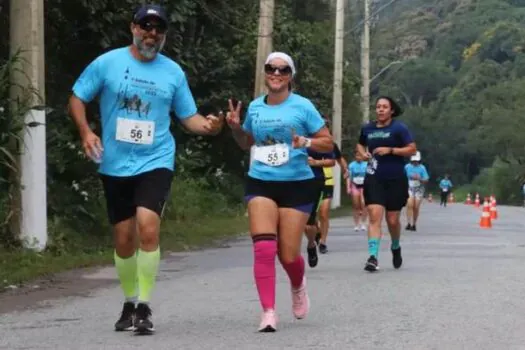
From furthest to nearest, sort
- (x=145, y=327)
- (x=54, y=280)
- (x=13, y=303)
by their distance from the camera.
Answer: (x=54, y=280), (x=13, y=303), (x=145, y=327)

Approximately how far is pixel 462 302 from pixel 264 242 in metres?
2.50

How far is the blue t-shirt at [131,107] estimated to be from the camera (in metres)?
7.86

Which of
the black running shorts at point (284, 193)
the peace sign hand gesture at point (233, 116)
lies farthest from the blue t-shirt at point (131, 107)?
the black running shorts at point (284, 193)

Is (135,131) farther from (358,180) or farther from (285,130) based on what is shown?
(358,180)

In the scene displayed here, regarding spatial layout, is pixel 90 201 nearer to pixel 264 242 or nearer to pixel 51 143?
pixel 51 143

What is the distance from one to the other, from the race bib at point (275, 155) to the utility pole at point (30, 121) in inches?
229

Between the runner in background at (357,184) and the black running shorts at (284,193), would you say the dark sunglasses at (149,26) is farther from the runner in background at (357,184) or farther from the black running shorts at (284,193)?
the runner in background at (357,184)

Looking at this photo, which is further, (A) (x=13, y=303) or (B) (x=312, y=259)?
(B) (x=312, y=259)

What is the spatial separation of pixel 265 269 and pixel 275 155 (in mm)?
824

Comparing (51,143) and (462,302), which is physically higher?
(51,143)

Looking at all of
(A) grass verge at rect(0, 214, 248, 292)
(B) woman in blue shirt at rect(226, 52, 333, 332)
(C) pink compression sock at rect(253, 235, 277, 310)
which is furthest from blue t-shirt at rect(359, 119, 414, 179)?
(C) pink compression sock at rect(253, 235, 277, 310)

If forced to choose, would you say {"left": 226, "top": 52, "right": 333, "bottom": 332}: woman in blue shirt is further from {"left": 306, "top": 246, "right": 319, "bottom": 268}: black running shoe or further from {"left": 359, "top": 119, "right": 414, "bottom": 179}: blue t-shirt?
{"left": 306, "top": 246, "right": 319, "bottom": 268}: black running shoe

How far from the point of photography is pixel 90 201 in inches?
671

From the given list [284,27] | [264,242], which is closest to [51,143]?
[264,242]
